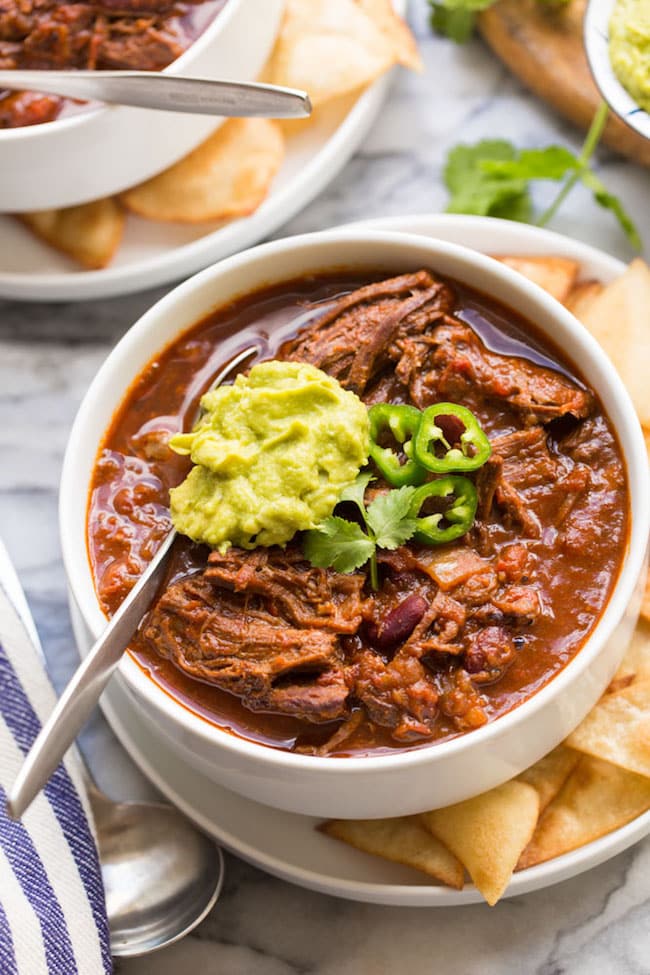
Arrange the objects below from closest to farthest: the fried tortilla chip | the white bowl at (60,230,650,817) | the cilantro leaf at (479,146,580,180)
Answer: the white bowl at (60,230,650,817) < the fried tortilla chip < the cilantro leaf at (479,146,580,180)

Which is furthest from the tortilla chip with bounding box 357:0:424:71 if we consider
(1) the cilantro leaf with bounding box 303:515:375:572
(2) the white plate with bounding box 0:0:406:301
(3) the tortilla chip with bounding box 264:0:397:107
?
(1) the cilantro leaf with bounding box 303:515:375:572

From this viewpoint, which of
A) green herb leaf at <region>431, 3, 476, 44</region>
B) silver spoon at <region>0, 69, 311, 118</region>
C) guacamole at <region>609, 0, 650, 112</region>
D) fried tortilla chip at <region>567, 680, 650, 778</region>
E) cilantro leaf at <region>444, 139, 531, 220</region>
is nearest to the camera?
fried tortilla chip at <region>567, 680, 650, 778</region>

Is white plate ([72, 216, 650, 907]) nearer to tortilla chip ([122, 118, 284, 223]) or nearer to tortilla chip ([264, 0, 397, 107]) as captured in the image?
tortilla chip ([122, 118, 284, 223])

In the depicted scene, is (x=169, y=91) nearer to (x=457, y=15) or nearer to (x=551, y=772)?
(x=457, y=15)

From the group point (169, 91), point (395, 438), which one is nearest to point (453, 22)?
point (169, 91)

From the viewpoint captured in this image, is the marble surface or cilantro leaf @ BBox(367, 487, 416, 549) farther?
the marble surface

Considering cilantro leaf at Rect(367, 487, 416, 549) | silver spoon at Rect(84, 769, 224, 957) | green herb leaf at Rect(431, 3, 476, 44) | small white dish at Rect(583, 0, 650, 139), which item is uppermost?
small white dish at Rect(583, 0, 650, 139)
